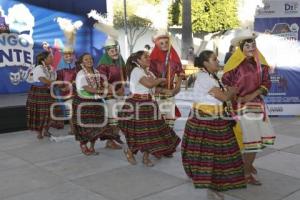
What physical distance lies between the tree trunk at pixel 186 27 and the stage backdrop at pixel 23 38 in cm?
1064

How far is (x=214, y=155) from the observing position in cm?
384

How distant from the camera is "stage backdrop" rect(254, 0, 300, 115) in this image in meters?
8.40

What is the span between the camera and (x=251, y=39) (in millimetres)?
4199

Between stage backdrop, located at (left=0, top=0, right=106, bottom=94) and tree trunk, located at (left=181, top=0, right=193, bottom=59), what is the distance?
1064cm

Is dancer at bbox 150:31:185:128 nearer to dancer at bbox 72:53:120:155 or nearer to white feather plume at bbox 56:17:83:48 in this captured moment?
dancer at bbox 72:53:120:155

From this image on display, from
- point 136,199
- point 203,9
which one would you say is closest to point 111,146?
point 136,199

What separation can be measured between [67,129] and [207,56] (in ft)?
16.1

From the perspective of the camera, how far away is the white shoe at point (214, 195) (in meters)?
4.01

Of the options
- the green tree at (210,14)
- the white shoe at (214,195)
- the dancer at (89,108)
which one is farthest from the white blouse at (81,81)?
the green tree at (210,14)

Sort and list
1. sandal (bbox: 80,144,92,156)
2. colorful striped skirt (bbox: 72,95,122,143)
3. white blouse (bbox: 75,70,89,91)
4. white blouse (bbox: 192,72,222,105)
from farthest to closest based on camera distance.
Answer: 1. sandal (bbox: 80,144,92,156)
2. colorful striped skirt (bbox: 72,95,122,143)
3. white blouse (bbox: 75,70,89,91)
4. white blouse (bbox: 192,72,222,105)

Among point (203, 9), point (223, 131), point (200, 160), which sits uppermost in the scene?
point (203, 9)

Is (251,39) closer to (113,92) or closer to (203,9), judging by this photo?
(113,92)

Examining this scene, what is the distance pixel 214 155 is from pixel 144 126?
1.54m

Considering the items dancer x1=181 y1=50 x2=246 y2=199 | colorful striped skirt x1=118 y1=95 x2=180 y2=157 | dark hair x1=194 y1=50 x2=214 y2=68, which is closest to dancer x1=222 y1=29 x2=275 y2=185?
dancer x1=181 y1=50 x2=246 y2=199
